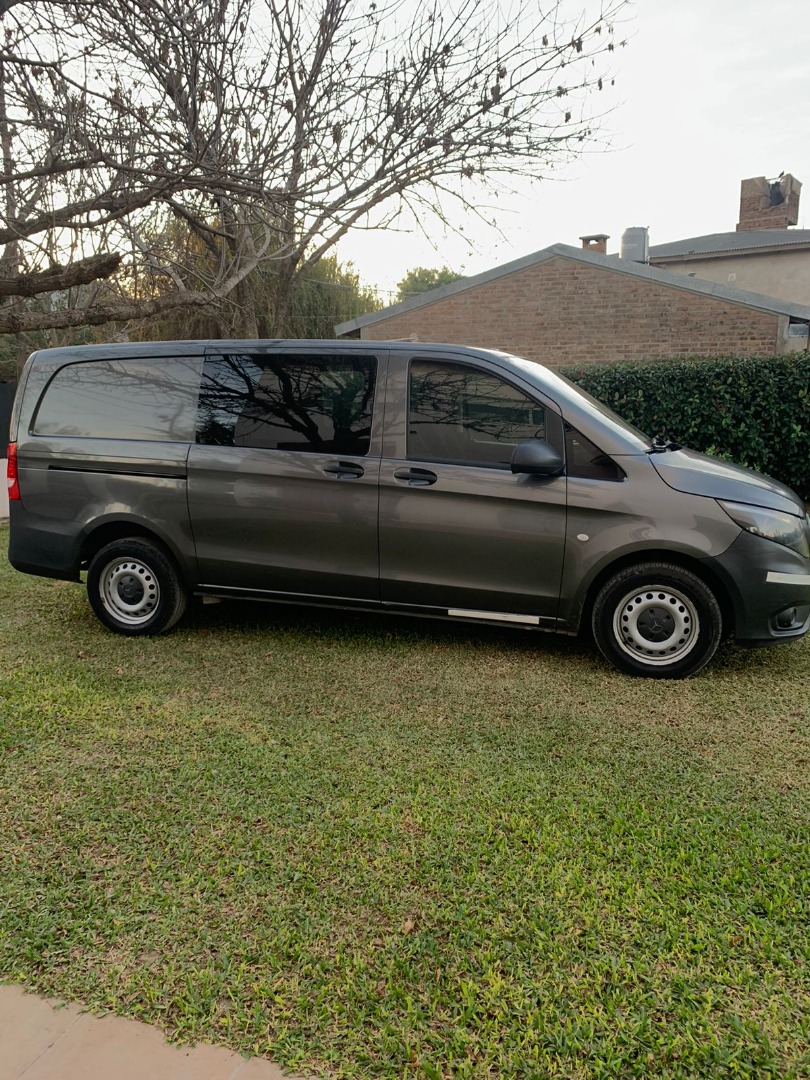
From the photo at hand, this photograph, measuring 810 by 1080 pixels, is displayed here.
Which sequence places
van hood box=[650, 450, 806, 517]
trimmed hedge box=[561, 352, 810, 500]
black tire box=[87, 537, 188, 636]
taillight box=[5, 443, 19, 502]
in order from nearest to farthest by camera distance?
1. van hood box=[650, 450, 806, 517]
2. black tire box=[87, 537, 188, 636]
3. taillight box=[5, 443, 19, 502]
4. trimmed hedge box=[561, 352, 810, 500]

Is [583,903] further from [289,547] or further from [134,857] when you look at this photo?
[289,547]

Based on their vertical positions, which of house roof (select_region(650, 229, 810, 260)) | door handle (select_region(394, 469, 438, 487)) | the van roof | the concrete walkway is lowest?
the concrete walkway

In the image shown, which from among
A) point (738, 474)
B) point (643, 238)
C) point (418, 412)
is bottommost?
point (738, 474)

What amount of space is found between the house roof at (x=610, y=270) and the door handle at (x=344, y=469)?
11.7 metres

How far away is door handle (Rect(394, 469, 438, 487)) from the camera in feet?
14.2

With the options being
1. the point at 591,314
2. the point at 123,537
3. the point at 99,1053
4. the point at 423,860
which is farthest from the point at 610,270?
→ the point at 99,1053

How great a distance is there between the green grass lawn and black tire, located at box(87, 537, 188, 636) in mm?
522

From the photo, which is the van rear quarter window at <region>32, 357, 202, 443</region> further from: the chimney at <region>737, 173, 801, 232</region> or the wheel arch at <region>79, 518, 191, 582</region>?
the chimney at <region>737, 173, 801, 232</region>

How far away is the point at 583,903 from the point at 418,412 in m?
2.87

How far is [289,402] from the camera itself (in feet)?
15.0

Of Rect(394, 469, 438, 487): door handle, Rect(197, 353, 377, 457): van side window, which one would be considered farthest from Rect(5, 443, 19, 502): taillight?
Rect(394, 469, 438, 487): door handle

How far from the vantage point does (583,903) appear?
2424mm

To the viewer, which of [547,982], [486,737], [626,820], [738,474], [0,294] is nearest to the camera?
[547,982]

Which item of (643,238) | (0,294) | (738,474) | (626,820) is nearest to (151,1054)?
(626,820)
